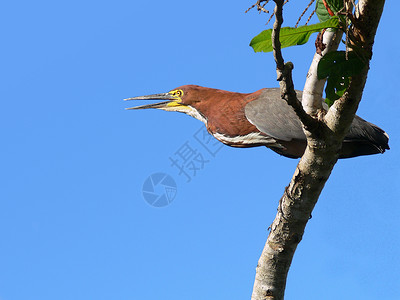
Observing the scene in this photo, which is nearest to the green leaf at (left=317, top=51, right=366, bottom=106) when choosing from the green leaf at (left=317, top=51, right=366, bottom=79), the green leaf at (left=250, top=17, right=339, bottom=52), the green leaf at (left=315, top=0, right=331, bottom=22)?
the green leaf at (left=317, top=51, right=366, bottom=79)

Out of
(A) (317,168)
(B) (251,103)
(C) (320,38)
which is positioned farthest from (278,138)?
(C) (320,38)

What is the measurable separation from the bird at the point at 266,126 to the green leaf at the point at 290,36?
1971mm

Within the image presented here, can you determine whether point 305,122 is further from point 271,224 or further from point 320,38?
point 271,224

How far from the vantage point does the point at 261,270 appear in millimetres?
3482

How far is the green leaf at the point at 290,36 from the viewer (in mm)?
2453

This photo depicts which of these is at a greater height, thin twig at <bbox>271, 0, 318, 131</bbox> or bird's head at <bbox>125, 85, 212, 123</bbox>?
bird's head at <bbox>125, 85, 212, 123</bbox>

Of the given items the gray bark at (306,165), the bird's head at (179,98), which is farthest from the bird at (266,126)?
the gray bark at (306,165)

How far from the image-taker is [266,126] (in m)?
4.49

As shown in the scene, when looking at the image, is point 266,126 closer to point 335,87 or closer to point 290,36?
point 335,87

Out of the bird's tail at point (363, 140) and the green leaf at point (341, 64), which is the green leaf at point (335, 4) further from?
the bird's tail at point (363, 140)

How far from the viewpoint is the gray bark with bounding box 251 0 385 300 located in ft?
7.84

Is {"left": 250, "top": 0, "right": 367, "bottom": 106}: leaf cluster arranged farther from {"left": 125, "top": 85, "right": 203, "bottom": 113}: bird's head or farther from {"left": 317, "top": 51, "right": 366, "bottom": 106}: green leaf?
{"left": 125, "top": 85, "right": 203, "bottom": 113}: bird's head

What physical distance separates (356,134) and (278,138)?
26.6 inches

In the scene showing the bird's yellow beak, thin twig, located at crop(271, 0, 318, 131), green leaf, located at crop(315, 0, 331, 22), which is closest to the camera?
thin twig, located at crop(271, 0, 318, 131)
